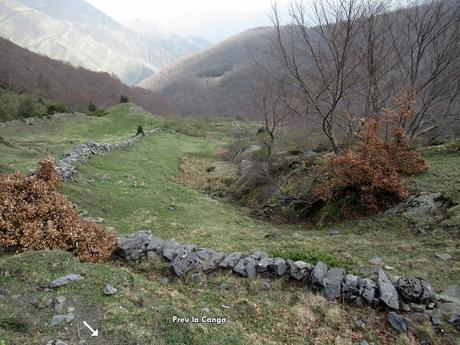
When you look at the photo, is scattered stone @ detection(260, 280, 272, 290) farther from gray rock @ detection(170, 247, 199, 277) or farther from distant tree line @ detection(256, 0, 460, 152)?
distant tree line @ detection(256, 0, 460, 152)

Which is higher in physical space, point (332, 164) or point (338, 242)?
point (332, 164)

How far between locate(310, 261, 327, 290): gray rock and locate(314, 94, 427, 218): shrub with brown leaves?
6.26 meters

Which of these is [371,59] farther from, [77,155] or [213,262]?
[77,155]

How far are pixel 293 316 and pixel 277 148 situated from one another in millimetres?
27431

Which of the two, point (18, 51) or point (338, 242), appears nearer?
point (338, 242)

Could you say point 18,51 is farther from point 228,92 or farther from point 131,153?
point 131,153

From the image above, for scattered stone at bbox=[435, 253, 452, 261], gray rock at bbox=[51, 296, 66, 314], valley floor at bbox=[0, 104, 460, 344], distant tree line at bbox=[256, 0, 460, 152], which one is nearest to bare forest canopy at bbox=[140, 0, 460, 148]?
distant tree line at bbox=[256, 0, 460, 152]

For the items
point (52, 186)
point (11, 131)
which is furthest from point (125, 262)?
point (11, 131)

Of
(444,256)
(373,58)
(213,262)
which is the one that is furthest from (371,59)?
(213,262)

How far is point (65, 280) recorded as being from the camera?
770 centimetres

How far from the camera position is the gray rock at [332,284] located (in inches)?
344

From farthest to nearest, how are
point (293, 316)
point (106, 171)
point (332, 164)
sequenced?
point (106, 171)
point (332, 164)
point (293, 316)

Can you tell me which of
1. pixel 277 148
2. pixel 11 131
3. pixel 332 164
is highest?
pixel 332 164

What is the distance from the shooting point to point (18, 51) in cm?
13250
